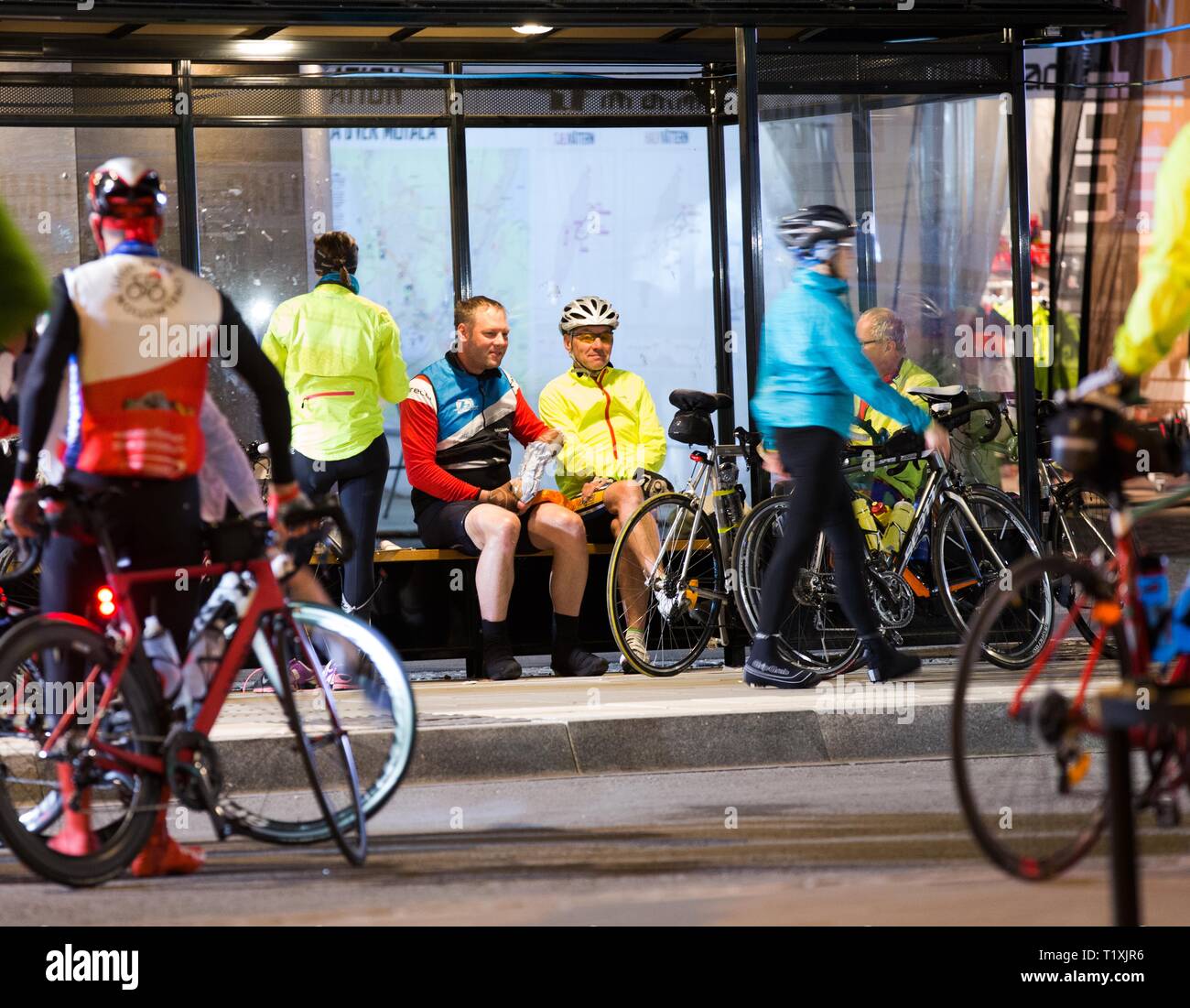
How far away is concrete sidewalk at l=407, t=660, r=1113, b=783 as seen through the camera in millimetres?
7477

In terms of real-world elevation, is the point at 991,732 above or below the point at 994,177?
below

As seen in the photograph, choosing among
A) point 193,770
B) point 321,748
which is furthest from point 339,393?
point 193,770

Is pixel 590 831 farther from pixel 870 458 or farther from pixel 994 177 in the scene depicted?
pixel 994 177

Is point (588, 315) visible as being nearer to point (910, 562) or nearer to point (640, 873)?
point (910, 562)

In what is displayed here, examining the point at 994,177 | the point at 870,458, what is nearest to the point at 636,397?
the point at 870,458

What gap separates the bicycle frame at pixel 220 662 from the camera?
541 cm

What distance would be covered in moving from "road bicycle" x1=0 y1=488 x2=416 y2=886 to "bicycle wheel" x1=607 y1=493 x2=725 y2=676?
12.1ft

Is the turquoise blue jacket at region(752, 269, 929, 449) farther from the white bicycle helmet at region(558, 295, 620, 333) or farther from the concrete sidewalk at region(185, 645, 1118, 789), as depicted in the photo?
the white bicycle helmet at region(558, 295, 620, 333)

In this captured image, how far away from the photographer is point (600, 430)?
9.90 meters

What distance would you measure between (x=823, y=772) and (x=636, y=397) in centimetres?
295

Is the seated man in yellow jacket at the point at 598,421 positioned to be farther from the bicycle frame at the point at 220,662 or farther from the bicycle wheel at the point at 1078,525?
the bicycle frame at the point at 220,662

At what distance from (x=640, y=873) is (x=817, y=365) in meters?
3.23

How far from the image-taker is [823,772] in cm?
753
